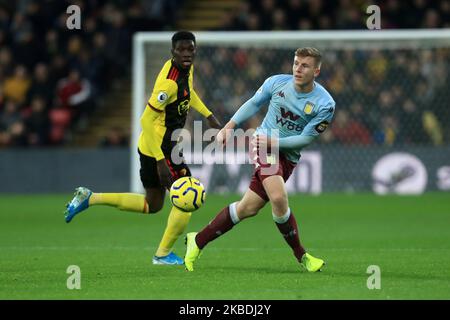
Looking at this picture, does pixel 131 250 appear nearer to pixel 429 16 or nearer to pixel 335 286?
pixel 335 286

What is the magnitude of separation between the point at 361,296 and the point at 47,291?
2256 millimetres

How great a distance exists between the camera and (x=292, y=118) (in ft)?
30.5

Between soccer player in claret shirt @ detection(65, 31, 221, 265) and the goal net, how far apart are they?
28.7 feet

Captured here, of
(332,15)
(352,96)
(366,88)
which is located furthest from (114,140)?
(332,15)

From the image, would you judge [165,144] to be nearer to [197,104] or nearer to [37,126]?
[197,104]

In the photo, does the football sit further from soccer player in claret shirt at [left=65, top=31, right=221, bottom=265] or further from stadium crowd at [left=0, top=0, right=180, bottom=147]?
stadium crowd at [left=0, top=0, right=180, bottom=147]

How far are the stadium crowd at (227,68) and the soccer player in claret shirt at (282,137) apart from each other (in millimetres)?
10725

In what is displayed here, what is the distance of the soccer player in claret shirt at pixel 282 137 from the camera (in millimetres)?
9078

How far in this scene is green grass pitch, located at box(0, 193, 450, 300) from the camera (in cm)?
784

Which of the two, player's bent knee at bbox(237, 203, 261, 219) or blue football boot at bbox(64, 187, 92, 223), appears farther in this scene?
blue football boot at bbox(64, 187, 92, 223)

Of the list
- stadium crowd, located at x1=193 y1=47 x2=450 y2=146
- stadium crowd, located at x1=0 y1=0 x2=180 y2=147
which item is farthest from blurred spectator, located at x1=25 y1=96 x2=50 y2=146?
stadium crowd, located at x1=193 y1=47 x2=450 y2=146

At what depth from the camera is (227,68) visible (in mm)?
20625

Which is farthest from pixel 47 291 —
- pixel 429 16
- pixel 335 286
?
pixel 429 16

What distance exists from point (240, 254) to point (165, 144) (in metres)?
1.59
